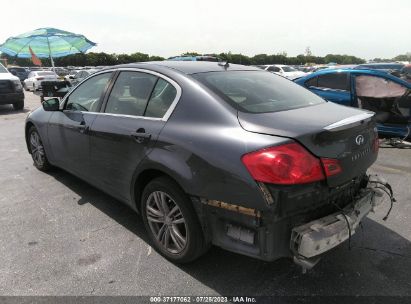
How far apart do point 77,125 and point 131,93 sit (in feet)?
2.98

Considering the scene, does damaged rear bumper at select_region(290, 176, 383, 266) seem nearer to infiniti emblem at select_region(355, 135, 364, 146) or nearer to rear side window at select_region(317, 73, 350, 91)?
infiniti emblem at select_region(355, 135, 364, 146)

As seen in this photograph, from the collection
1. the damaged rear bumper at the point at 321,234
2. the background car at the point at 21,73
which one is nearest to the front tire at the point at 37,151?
the damaged rear bumper at the point at 321,234

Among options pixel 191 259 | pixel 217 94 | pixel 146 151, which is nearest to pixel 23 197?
pixel 146 151

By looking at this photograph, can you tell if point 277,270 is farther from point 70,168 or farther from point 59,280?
point 70,168

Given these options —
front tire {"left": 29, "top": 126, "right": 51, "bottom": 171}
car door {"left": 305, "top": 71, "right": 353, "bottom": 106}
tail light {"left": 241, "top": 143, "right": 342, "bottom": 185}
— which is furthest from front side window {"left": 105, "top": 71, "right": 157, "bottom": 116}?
car door {"left": 305, "top": 71, "right": 353, "bottom": 106}

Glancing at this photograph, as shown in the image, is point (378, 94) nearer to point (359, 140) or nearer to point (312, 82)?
point (312, 82)

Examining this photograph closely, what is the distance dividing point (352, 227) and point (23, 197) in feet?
12.6

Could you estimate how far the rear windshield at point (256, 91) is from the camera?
2938mm

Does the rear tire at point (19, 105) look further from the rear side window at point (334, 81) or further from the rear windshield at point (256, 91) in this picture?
the rear windshield at point (256, 91)

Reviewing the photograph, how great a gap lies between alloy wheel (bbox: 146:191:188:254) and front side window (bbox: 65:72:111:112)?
1.36 m

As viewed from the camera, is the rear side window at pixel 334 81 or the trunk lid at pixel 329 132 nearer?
the trunk lid at pixel 329 132

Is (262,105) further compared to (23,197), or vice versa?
(23,197)

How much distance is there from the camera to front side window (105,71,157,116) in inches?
134

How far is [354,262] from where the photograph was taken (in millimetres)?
3113
